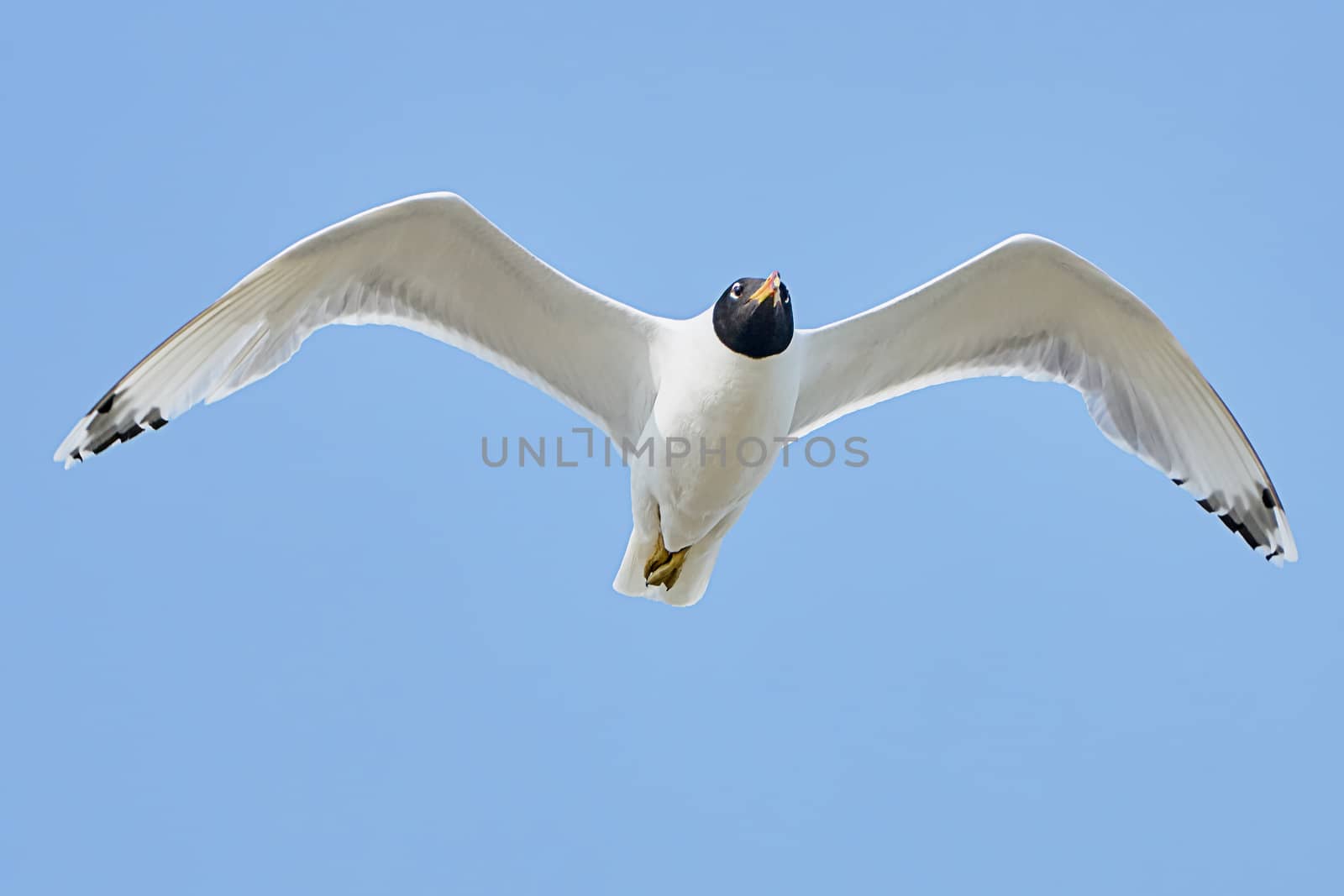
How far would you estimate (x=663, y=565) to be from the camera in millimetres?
7109

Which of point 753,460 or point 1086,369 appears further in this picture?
point 1086,369

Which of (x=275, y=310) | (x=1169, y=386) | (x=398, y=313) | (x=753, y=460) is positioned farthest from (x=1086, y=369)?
(x=275, y=310)

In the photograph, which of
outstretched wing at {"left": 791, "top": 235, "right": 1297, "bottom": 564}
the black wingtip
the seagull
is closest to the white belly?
the seagull

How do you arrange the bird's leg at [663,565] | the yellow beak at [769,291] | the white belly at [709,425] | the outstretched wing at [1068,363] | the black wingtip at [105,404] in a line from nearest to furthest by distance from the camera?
the yellow beak at [769,291], the white belly at [709,425], the black wingtip at [105,404], the outstretched wing at [1068,363], the bird's leg at [663,565]

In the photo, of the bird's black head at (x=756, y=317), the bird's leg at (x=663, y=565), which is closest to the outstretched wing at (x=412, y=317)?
the bird's black head at (x=756, y=317)

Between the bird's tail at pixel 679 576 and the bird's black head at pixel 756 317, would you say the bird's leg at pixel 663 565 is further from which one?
the bird's black head at pixel 756 317

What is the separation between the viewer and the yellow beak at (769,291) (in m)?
6.21

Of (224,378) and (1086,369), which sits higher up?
(1086,369)

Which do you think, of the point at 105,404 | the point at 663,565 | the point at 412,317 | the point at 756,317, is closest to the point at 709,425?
the point at 756,317

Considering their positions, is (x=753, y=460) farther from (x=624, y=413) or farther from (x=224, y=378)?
(x=224, y=378)

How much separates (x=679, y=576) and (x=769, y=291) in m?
1.55

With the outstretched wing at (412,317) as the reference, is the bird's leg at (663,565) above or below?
below

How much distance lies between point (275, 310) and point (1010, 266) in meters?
2.95

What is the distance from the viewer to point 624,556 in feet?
23.7
